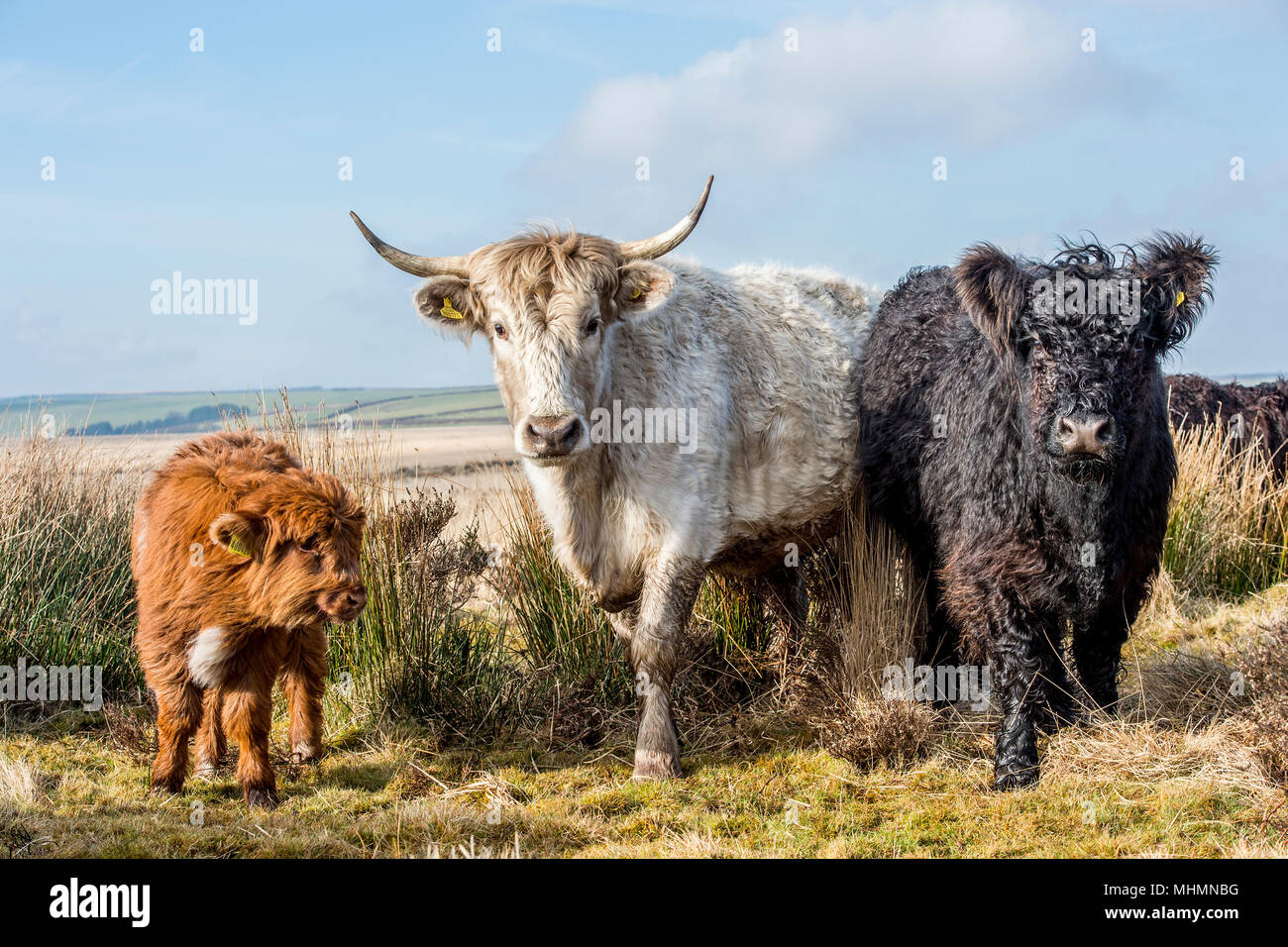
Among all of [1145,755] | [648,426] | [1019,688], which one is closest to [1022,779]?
[1019,688]

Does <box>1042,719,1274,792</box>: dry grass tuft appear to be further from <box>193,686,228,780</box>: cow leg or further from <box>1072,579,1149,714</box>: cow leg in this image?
<box>193,686,228,780</box>: cow leg

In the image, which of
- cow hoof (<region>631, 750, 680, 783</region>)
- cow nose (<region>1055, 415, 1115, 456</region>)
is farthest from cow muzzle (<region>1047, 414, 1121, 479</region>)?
cow hoof (<region>631, 750, 680, 783</region>)

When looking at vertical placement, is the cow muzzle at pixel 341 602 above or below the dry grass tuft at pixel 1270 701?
above

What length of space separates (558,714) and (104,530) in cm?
402

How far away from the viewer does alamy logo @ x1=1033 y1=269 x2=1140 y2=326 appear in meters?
4.63

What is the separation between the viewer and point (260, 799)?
16.2 ft

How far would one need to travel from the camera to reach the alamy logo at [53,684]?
21.4 feet

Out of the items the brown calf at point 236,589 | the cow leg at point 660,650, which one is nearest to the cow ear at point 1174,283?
the cow leg at point 660,650

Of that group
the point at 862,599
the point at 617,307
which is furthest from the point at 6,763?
the point at 862,599

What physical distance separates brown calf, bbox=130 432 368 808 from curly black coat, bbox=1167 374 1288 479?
30.0 feet

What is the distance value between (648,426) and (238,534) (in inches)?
80.2

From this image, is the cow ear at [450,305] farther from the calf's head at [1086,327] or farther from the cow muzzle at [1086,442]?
the cow muzzle at [1086,442]

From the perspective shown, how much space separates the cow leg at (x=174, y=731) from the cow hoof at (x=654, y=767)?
2.16 m

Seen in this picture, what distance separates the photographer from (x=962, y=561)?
17.1 feet
